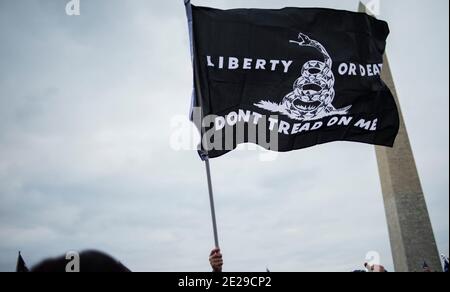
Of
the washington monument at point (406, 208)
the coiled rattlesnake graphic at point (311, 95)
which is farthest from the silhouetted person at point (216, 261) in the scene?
the washington monument at point (406, 208)

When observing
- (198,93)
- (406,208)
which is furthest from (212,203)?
(406,208)

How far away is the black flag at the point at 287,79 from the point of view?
5094 mm

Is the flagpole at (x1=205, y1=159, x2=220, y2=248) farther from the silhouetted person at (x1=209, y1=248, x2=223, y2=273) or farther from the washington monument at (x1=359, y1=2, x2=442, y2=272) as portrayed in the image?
the washington monument at (x1=359, y1=2, x2=442, y2=272)

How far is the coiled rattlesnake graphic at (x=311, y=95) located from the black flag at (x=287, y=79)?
0.01 metres

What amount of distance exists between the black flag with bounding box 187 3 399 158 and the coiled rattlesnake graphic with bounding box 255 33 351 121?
0.05ft

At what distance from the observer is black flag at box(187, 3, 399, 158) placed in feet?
16.7

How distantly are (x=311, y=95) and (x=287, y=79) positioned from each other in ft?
1.39

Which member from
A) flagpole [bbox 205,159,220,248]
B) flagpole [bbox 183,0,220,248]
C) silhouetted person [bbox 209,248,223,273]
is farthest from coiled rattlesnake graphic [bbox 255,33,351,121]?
silhouetted person [bbox 209,248,223,273]

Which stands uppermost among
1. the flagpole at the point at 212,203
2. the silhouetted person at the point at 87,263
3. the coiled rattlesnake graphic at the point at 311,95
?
the coiled rattlesnake graphic at the point at 311,95

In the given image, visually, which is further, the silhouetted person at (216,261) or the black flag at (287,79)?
the black flag at (287,79)

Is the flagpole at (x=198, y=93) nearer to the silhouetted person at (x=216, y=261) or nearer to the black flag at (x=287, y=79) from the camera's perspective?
the black flag at (x=287, y=79)

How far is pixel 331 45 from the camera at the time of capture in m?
5.86
